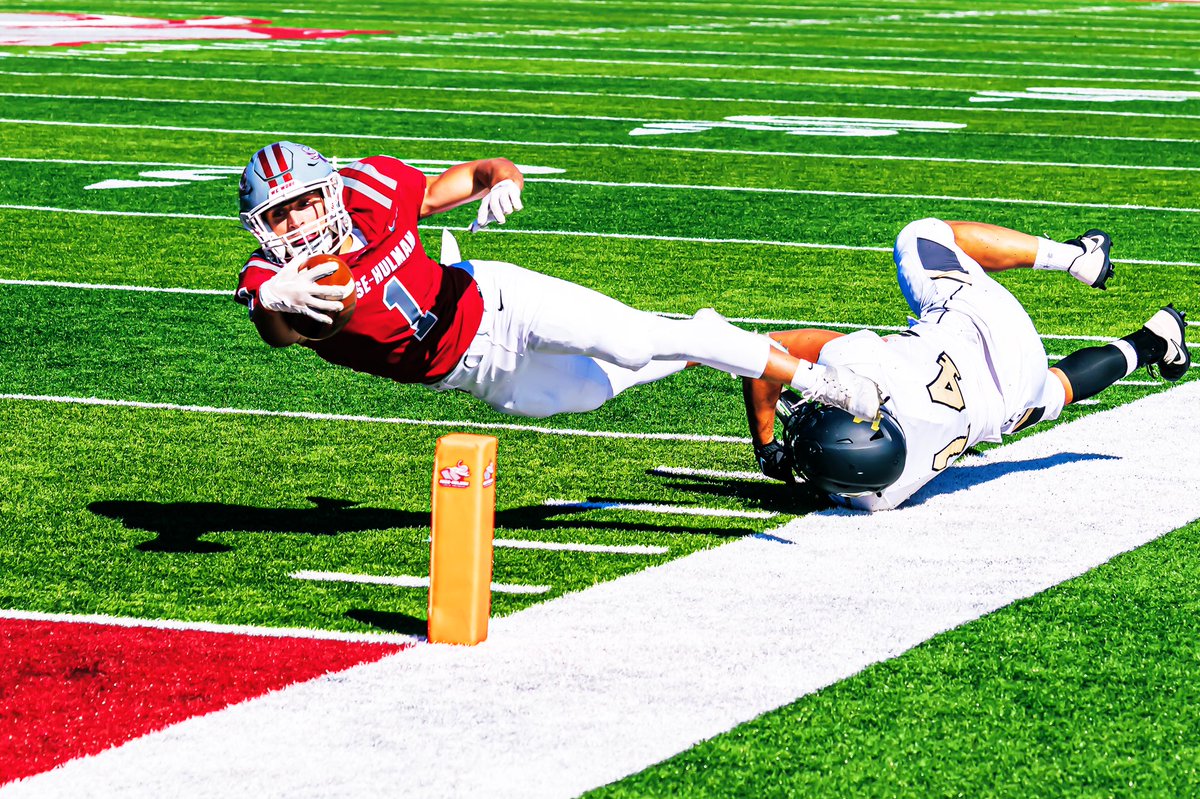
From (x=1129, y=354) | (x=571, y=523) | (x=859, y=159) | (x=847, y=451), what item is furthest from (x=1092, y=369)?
(x=859, y=159)

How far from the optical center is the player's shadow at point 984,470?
6652 millimetres

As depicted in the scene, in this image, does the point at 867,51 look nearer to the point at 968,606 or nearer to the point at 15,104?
the point at 15,104

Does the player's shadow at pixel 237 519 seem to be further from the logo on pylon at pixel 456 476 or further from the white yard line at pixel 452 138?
the white yard line at pixel 452 138

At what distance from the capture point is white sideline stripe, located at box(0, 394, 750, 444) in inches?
292

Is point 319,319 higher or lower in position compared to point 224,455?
higher

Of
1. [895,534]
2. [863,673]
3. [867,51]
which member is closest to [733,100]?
[867,51]

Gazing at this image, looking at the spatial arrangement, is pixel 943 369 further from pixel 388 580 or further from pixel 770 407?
pixel 388 580

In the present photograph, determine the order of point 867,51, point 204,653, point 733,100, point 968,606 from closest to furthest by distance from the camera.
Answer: point 204,653
point 968,606
point 733,100
point 867,51

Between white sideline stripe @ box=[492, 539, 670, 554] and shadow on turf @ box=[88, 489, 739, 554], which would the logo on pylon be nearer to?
white sideline stripe @ box=[492, 539, 670, 554]

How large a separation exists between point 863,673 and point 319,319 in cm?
191

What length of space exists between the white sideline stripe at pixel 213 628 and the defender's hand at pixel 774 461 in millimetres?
1902

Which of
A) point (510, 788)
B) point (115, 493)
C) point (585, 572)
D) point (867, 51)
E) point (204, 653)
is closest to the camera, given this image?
point (510, 788)

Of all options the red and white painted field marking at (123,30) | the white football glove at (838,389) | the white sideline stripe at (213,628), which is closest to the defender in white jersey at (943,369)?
the white football glove at (838,389)

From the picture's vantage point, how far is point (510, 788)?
4.07m
